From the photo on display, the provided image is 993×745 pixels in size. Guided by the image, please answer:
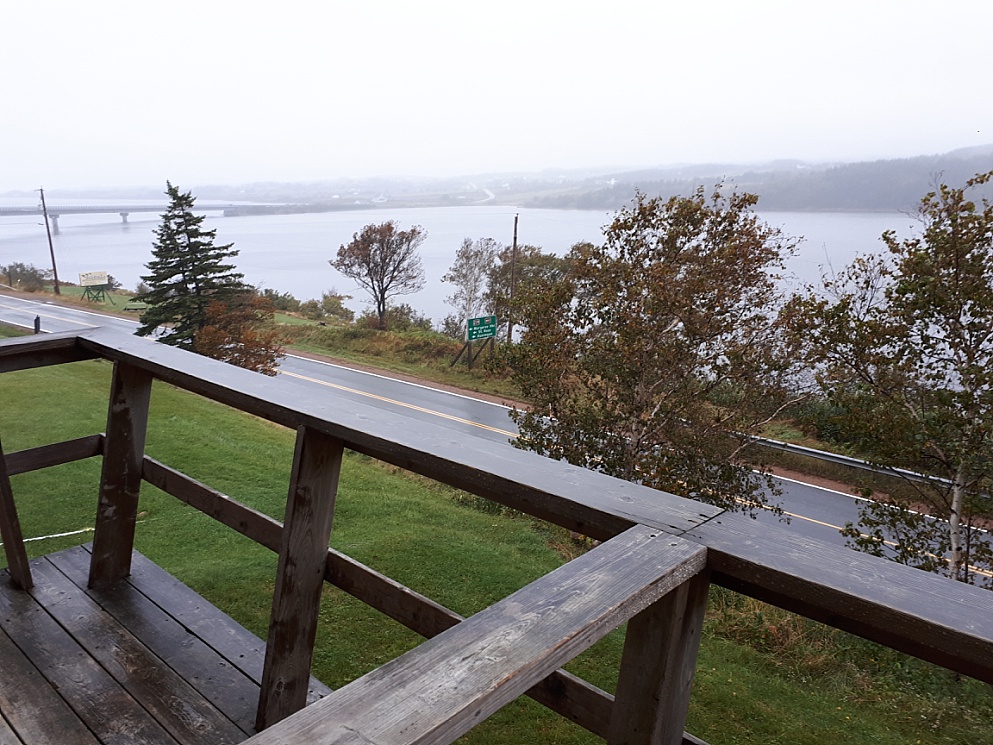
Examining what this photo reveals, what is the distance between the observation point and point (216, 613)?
5.97 feet

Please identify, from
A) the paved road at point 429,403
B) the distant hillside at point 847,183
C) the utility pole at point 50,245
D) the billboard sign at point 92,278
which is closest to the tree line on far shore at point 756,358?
the paved road at point 429,403

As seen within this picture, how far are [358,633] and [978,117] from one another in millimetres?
48167

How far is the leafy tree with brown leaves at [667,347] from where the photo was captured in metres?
7.54

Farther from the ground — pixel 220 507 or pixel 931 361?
pixel 931 361

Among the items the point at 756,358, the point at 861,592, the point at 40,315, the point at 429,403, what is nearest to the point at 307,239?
the point at 429,403

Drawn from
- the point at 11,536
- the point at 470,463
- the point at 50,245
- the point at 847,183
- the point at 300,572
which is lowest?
the point at 50,245

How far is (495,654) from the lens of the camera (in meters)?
0.56

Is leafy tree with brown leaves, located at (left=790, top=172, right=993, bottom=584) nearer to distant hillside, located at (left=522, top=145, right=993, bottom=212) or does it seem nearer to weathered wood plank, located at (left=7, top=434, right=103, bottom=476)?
weathered wood plank, located at (left=7, top=434, right=103, bottom=476)

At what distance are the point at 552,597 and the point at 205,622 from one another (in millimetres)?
1443

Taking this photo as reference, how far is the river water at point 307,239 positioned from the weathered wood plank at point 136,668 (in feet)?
28.4

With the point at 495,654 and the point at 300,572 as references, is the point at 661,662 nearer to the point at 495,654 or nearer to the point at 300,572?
the point at 495,654

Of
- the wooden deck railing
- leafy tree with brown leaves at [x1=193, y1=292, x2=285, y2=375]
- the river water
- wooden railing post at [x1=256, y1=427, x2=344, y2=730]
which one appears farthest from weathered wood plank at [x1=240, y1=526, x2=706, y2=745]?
leafy tree with brown leaves at [x1=193, y1=292, x2=285, y2=375]

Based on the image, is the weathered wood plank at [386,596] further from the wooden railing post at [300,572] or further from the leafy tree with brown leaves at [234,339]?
the leafy tree with brown leaves at [234,339]

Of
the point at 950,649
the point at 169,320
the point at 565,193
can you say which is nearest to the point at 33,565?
the point at 950,649
